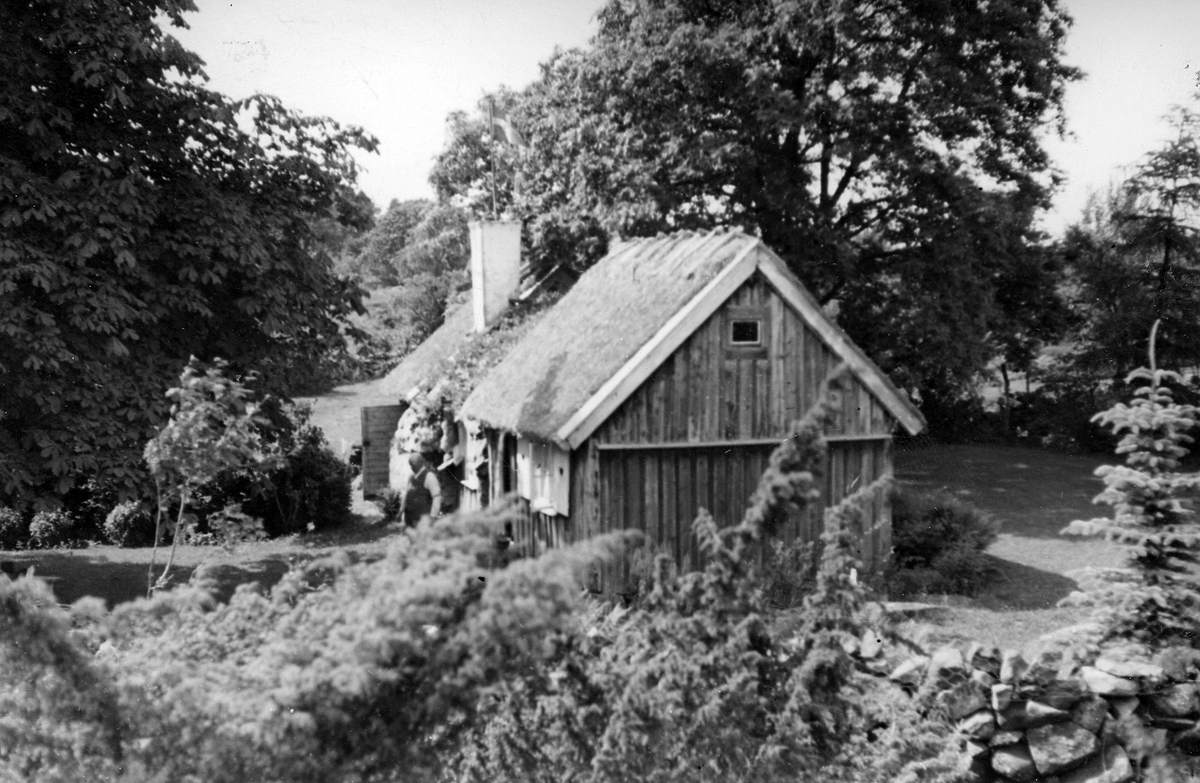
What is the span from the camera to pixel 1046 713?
7.27 metres

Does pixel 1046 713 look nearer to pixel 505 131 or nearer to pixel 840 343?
A: pixel 840 343

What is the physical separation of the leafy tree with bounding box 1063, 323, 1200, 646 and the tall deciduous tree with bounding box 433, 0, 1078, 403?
12086 mm

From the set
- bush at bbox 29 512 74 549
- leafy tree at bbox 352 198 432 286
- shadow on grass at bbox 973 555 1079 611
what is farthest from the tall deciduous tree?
leafy tree at bbox 352 198 432 286

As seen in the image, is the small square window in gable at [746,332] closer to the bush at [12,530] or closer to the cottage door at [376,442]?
the cottage door at [376,442]

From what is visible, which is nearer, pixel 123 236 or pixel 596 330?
pixel 123 236

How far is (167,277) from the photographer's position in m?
12.6

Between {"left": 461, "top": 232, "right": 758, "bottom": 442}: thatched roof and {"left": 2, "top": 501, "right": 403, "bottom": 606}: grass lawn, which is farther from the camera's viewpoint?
{"left": 2, "top": 501, "right": 403, "bottom": 606}: grass lawn

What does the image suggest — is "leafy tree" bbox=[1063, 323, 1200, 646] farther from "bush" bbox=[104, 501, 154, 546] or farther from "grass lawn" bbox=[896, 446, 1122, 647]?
"bush" bbox=[104, 501, 154, 546]

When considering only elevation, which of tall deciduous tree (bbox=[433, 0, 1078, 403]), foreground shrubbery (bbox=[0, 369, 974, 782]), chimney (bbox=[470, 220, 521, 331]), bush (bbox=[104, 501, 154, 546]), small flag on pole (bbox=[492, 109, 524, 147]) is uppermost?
small flag on pole (bbox=[492, 109, 524, 147])

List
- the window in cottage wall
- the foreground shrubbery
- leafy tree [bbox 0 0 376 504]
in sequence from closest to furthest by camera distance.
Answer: the foreground shrubbery < leafy tree [bbox 0 0 376 504] < the window in cottage wall

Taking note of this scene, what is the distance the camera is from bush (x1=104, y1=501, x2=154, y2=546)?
18.7m

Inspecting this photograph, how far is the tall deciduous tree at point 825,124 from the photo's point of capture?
19219mm

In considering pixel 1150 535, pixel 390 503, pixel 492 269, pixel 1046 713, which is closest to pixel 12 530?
pixel 390 503

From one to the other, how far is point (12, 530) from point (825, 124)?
19.8m
